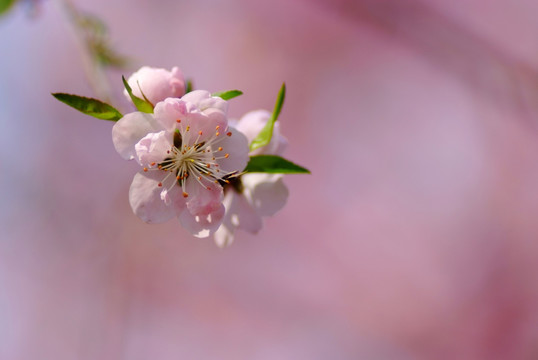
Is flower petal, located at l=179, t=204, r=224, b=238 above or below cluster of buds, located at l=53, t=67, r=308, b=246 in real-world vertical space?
below

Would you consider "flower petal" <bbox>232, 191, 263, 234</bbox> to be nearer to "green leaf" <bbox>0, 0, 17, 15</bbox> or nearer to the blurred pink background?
"green leaf" <bbox>0, 0, 17, 15</bbox>

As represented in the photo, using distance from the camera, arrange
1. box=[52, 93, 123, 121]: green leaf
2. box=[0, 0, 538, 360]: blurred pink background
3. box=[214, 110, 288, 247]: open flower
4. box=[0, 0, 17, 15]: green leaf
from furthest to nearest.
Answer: box=[0, 0, 538, 360]: blurred pink background, box=[0, 0, 17, 15]: green leaf, box=[214, 110, 288, 247]: open flower, box=[52, 93, 123, 121]: green leaf

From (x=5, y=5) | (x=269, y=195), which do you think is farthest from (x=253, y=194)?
(x=5, y=5)

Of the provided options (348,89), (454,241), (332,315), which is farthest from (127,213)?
(454,241)

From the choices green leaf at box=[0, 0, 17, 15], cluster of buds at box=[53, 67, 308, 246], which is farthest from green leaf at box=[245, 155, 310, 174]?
green leaf at box=[0, 0, 17, 15]

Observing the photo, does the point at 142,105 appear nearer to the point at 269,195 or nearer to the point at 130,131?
the point at 130,131

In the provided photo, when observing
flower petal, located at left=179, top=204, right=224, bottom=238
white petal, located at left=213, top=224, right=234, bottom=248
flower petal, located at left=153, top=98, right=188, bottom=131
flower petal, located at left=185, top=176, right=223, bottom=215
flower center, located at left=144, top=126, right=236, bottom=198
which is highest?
flower petal, located at left=153, top=98, right=188, bottom=131
